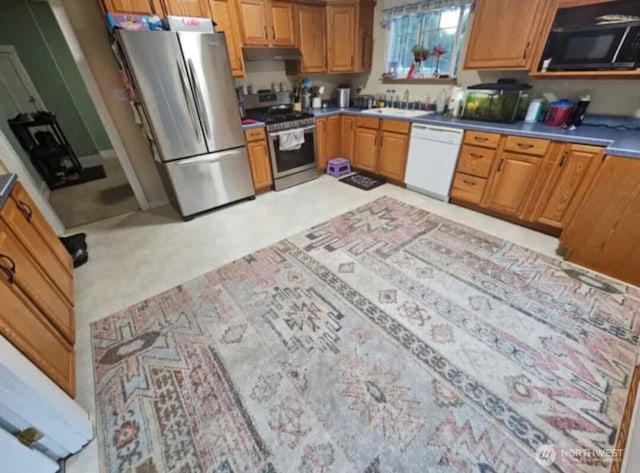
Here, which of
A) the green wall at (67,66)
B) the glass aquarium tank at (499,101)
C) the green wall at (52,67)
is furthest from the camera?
the green wall at (67,66)

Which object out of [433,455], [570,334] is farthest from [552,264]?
[433,455]

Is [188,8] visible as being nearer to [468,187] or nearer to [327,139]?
[327,139]

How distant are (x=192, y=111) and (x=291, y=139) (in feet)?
3.84

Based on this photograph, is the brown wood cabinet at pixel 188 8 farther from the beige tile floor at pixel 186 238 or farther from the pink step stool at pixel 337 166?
the pink step stool at pixel 337 166

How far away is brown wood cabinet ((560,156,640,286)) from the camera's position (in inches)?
70.0

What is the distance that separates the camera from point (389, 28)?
354 centimetres

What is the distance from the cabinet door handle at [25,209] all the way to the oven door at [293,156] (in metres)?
2.23

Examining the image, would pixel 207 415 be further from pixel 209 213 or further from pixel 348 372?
pixel 209 213

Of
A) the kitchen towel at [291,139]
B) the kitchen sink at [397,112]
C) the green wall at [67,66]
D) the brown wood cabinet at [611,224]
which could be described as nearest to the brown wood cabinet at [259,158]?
the kitchen towel at [291,139]

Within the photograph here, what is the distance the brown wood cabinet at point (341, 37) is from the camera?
346 centimetres

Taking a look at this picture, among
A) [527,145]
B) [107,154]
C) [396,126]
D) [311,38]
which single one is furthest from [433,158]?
[107,154]

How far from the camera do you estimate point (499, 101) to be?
8.47 feet

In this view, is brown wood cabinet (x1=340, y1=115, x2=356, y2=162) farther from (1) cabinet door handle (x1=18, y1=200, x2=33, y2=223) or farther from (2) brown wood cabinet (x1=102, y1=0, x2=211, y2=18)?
(1) cabinet door handle (x1=18, y1=200, x2=33, y2=223)

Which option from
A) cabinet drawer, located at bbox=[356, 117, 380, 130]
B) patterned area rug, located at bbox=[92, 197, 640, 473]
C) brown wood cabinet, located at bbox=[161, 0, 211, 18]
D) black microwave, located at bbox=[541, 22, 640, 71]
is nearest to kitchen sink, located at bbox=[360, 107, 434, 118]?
cabinet drawer, located at bbox=[356, 117, 380, 130]
